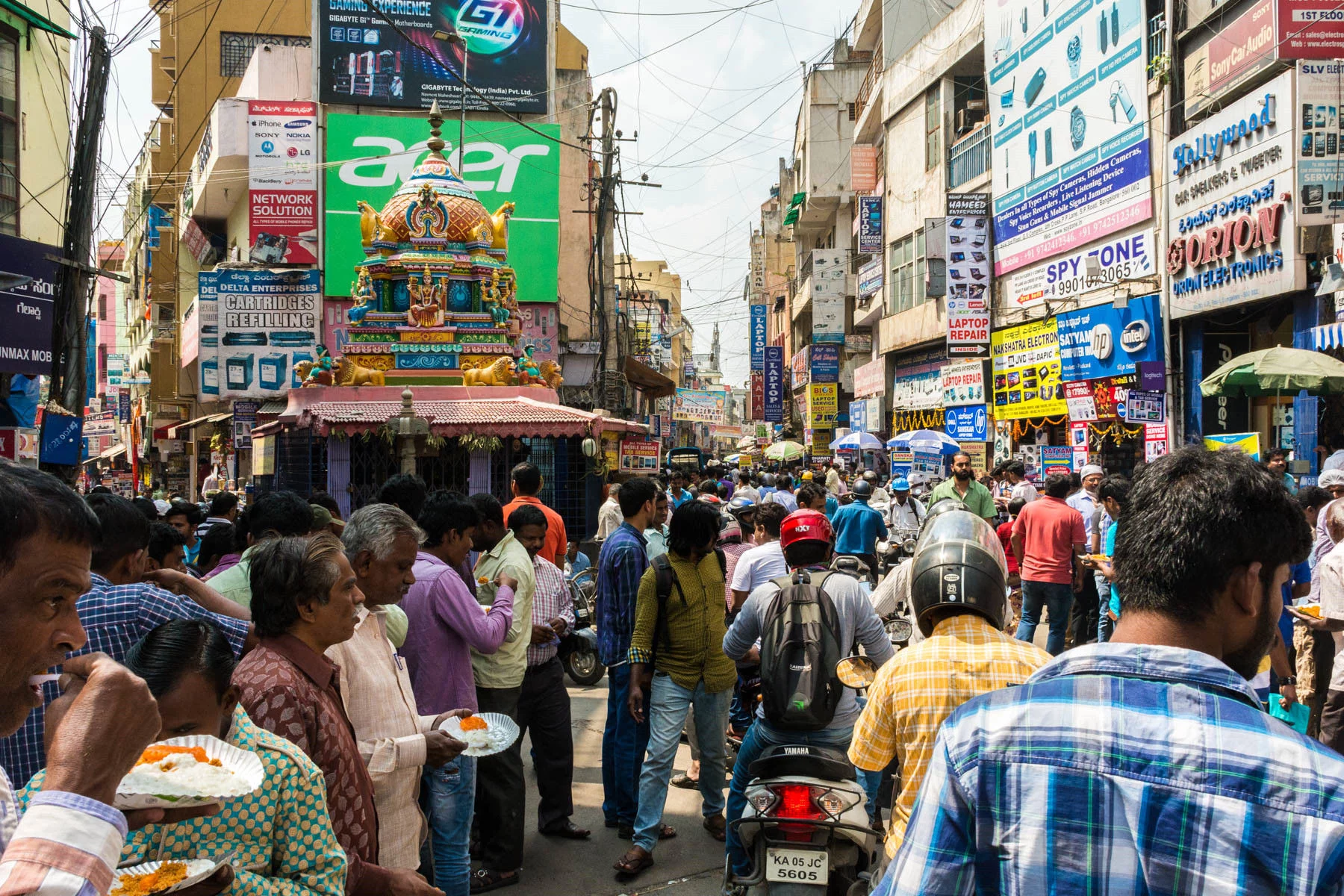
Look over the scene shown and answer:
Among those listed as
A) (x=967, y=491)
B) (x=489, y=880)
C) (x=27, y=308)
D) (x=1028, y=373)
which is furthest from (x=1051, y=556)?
(x=1028, y=373)

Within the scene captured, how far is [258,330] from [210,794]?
26746mm

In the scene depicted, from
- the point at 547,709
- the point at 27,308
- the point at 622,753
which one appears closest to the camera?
the point at 547,709

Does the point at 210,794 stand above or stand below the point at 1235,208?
below

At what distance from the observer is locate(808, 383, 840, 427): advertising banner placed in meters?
40.9

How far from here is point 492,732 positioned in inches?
154

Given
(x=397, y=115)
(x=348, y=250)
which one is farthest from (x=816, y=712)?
(x=397, y=115)

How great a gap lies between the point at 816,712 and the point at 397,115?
2931 cm

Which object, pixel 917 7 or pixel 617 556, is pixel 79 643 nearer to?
pixel 617 556

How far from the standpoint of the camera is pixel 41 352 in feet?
43.4

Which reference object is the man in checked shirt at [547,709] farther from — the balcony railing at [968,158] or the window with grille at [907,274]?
the window with grille at [907,274]

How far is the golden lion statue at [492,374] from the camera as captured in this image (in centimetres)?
1944

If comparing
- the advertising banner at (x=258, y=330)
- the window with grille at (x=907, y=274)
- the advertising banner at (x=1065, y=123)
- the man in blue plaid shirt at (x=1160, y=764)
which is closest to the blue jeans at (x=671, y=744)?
the man in blue plaid shirt at (x=1160, y=764)

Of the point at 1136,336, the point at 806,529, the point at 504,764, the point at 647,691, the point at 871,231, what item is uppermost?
the point at 871,231

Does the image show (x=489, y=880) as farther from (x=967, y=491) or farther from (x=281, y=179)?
(x=281, y=179)
